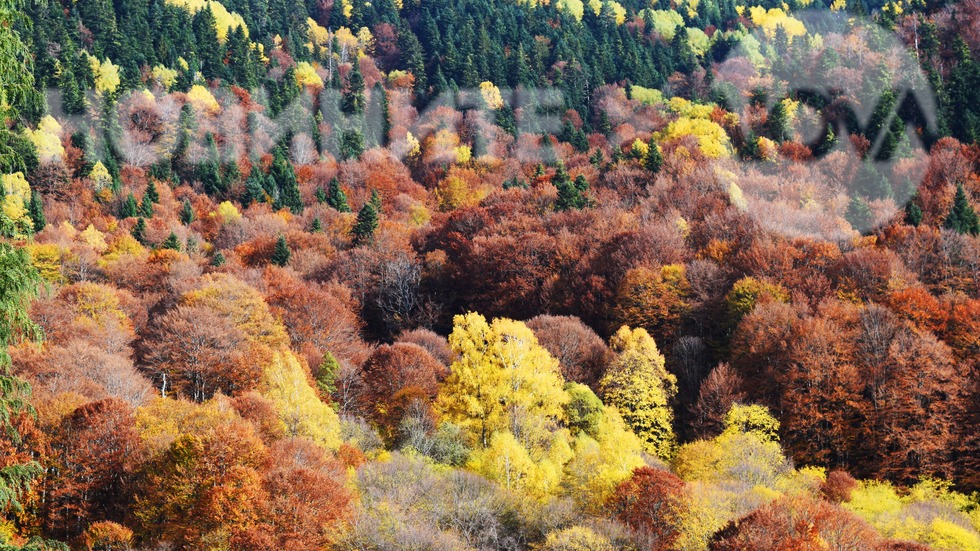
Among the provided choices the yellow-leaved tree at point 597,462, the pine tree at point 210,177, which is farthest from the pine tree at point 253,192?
the yellow-leaved tree at point 597,462

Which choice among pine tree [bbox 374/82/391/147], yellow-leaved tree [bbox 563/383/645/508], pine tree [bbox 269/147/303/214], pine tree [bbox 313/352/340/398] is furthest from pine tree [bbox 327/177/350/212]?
yellow-leaved tree [bbox 563/383/645/508]

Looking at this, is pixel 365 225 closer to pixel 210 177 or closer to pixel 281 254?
pixel 281 254

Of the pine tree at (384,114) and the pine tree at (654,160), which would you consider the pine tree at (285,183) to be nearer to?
the pine tree at (384,114)

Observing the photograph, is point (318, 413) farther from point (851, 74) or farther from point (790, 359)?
point (851, 74)

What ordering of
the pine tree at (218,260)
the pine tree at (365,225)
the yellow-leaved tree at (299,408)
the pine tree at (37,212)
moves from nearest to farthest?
1. the yellow-leaved tree at (299,408)
2. the pine tree at (218,260)
3. the pine tree at (37,212)
4. the pine tree at (365,225)

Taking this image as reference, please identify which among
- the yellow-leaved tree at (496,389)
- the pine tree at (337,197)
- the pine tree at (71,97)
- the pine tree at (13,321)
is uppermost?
the pine tree at (13,321)

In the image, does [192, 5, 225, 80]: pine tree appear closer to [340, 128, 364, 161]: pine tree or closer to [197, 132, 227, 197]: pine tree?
[340, 128, 364, 161]: pine tree

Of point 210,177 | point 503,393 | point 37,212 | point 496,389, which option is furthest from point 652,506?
point 210,177
